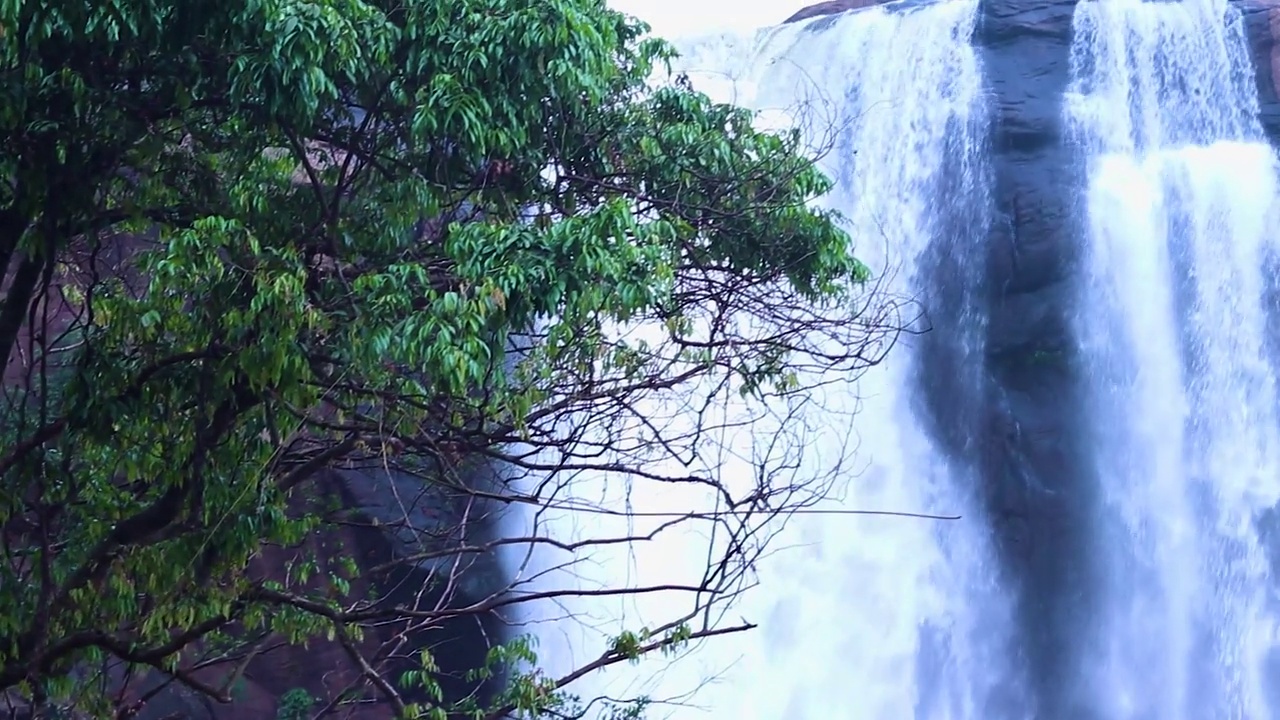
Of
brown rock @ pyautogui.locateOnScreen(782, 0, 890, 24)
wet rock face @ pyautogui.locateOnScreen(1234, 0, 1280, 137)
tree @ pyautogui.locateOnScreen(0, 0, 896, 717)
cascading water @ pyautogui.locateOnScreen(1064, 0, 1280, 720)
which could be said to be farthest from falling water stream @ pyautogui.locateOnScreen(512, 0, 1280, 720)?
tree @ pyautogui.locateOnScreen(0, 0, 896, 717)

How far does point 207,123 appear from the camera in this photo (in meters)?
5.29

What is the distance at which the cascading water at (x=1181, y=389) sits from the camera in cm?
1140

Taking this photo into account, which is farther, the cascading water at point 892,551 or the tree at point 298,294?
the cascading water at point 892,551

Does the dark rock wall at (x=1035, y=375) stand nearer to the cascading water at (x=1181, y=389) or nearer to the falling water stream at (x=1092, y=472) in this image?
the falling water stream at (x=1092, y=472)

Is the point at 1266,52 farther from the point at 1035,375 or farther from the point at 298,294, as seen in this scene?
the point at 298,294

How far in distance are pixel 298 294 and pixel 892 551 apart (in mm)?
8814

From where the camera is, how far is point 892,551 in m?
11.9

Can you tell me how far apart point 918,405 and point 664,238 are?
798 cm

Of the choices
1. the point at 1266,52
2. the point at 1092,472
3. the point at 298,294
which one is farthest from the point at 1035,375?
the point at 298,294

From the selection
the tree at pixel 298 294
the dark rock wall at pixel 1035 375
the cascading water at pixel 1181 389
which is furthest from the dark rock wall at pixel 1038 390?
the tree at pixel 298 294

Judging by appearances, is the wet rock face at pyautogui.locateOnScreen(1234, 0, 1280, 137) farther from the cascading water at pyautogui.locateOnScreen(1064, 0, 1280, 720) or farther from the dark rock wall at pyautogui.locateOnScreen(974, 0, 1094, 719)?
the dark rock wall at pyautogui.locateOnScreen(974, 0, 1094, 719)

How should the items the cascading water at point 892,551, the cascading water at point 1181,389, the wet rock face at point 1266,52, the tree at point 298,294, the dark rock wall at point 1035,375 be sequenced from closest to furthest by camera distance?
the tree at point 298,294 < the cascading water at point 1181,389 < the cascading water at point 892,551 < the dark rock wall at point 1035,375 < the wet rock face at point 1266,52

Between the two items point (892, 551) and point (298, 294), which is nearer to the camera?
point (298, 294)

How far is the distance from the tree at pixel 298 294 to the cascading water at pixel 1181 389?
757 centimetres
